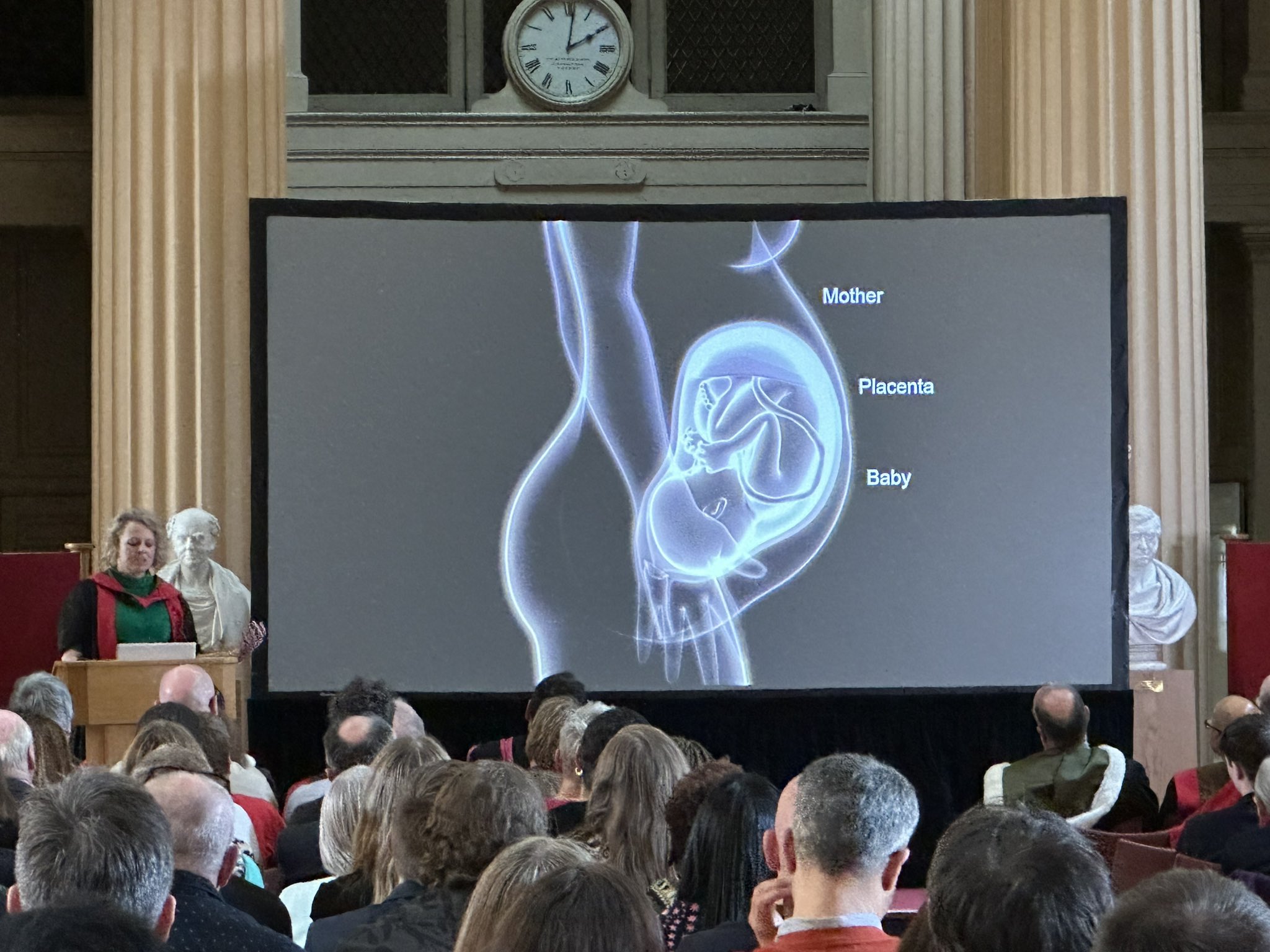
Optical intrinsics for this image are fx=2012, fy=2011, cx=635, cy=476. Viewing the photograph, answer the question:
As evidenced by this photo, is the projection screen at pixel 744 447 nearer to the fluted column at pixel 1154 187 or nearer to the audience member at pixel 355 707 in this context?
the fluted column at pixel 1154 187

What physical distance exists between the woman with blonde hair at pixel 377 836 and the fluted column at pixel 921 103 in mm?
8358

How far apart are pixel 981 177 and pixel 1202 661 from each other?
3324 millimetres

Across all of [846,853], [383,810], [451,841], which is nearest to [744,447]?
[383,810]

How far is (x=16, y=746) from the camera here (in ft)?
14.6

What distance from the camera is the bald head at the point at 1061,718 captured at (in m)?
6.14

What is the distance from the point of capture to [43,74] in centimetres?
1568

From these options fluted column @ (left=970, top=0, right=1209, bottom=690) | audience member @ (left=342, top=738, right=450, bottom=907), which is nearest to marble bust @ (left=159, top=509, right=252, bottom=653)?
fluted column @ (left=970, top=0, right=1209, bottom=690)

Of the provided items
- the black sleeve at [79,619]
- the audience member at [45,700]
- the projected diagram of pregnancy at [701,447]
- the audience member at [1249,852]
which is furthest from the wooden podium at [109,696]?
the audience member at [1249,852]

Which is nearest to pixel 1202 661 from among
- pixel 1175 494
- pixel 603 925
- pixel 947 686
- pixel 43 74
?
pixel 1175 494

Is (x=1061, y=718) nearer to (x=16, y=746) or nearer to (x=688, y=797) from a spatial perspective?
(x=688, y=797)

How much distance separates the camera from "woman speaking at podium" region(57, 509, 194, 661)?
24.3 feet

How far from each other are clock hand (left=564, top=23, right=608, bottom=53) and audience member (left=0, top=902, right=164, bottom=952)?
509 inches

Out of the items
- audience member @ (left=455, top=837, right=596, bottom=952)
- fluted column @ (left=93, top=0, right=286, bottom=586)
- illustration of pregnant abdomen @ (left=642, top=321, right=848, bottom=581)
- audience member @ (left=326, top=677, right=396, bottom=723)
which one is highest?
fluted column @ (left=93, top=0, right=286, bottom=586)

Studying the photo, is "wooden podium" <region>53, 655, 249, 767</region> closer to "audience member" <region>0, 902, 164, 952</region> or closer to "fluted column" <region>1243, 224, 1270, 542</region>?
"audience member" <region>0, 902, 164, 952</region>
